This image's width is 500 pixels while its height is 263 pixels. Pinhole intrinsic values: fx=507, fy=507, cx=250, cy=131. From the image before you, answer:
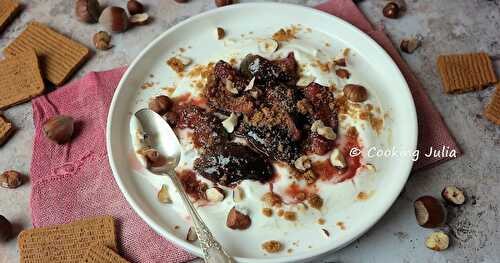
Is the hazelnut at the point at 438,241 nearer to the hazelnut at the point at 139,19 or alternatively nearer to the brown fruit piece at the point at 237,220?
the brown fruit piece at the point at 237,220

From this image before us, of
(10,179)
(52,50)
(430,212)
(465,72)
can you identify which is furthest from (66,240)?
(465,72)

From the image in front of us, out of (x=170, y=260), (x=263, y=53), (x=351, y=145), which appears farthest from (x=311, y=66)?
(x=170, y=260)

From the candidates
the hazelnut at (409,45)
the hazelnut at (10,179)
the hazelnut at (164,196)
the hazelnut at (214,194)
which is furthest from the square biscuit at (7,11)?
the hazelnut at (409,45)

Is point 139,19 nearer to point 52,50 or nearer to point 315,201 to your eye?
point 52,50

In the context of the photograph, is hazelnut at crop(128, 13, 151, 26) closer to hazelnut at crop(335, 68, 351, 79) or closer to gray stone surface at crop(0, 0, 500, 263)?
gray stone surface at crop(0, 0, 500, 263)

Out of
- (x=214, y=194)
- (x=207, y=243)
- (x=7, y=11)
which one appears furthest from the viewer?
(x=7, y=11)

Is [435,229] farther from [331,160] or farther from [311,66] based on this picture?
[311,66]

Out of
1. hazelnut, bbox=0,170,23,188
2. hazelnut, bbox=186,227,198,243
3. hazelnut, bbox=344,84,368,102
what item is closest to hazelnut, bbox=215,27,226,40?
hazelnut, bbox=344,84,368,102
